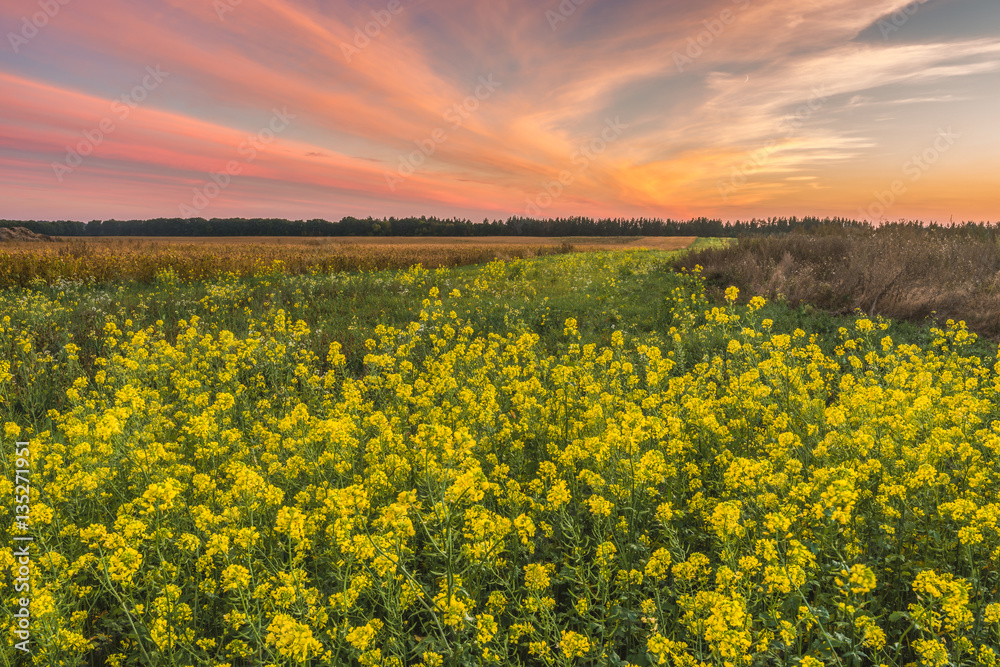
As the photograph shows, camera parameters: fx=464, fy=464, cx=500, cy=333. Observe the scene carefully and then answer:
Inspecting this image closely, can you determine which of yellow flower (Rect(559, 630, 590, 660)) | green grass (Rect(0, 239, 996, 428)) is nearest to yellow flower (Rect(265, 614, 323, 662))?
yellow flower (Rect(559, 630, 590, 660))

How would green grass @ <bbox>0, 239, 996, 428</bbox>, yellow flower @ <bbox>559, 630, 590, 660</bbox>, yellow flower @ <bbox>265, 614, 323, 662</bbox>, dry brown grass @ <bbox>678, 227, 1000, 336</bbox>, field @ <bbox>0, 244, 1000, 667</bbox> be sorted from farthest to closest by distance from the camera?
dry brown grass @ <bbox>678, 227, 1000, 336</bbox>
green grass @ <bbox>0, 239, 996, 428</bbox>
field @ <bbox>0, 244, 1000, 667</bbox>
yellow flower @ <bbox>559, 630, 590, 660</bbox>
yellow flower @ <bbox>265, 614, 323, 662</bbox>

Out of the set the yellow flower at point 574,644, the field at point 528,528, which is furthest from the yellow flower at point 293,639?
the yellow flower at point 574,644

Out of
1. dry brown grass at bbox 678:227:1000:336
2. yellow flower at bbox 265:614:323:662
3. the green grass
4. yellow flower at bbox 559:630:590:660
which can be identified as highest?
dry brown grass at bbox 678:227:1000:336

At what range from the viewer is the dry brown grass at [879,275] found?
36.0ft

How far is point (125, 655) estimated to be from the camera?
2832 millimetres

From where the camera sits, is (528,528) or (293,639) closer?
(293,639)

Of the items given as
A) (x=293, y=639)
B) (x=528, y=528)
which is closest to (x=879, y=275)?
(x=528, y=528)

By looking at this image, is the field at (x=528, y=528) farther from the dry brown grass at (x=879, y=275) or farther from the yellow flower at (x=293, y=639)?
the dry brown grass at (x=879, y=275)

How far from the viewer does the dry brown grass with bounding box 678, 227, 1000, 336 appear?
432 inches

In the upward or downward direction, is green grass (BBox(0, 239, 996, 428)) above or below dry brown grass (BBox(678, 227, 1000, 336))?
below

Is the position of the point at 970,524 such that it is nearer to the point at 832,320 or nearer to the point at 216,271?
the point at 832,320

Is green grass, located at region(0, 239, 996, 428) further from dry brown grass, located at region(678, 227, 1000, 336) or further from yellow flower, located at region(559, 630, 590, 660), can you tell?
yellow flower, located at region(559, 630, 590, 660)

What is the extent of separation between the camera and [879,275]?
11.9 m

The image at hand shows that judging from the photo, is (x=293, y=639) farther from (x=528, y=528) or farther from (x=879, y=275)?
(x=879, y=275)
